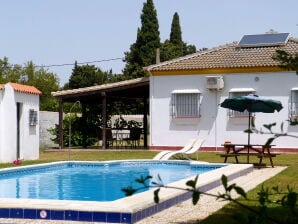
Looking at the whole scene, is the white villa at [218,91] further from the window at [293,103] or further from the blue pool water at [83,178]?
the blue pool water at [83,178]

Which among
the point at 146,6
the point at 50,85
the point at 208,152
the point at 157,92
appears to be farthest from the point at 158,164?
the point at 50,85

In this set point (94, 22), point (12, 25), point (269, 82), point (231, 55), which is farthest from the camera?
point (12, 25)

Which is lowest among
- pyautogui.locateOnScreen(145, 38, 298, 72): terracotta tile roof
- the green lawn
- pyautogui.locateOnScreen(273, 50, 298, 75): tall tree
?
the green lawn

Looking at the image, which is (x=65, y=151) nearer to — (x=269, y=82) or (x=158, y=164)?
(x=158, y=164)

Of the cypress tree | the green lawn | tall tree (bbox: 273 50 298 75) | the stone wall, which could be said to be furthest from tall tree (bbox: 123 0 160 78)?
tall tree (bbox: 273 50 298 75)

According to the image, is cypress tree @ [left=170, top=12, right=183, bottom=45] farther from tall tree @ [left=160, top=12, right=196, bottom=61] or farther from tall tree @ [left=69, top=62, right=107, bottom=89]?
tall tree @ [left=69, top=62, right=107, bottom=89]

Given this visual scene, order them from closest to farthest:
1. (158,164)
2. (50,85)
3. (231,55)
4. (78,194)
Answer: (78,194)
(158,164)
(231,55)
(50,85)

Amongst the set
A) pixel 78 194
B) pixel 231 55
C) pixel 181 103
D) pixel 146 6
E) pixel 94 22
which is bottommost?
pixel 78 194

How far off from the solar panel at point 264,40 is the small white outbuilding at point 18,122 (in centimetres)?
→ 1035

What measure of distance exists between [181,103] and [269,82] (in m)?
3.91

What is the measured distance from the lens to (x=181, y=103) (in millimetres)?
24859

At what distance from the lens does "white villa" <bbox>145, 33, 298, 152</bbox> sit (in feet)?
76.7

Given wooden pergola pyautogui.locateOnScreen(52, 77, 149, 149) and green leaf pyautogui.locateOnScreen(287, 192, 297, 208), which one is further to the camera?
wooden pergola pyautogui.locateOnScreen(52, 77, 149, 149)

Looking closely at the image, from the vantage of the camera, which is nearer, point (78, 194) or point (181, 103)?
point (78, 194)
